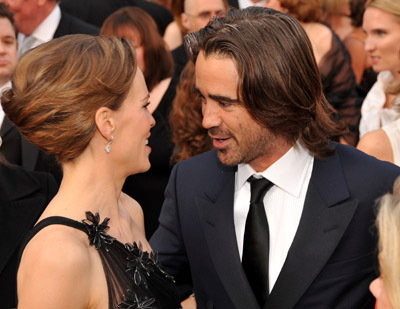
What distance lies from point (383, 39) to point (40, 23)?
9.16 feet

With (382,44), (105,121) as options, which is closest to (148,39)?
(382,44)

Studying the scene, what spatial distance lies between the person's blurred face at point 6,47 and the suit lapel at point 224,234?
79.6 inches

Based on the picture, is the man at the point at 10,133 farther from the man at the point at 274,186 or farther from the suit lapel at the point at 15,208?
the man at the point at 274,186

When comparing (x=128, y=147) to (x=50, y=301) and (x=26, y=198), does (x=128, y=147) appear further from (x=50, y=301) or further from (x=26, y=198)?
(x=26, y=198)

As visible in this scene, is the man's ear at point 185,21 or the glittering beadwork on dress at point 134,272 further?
the man's ear at point 185,21

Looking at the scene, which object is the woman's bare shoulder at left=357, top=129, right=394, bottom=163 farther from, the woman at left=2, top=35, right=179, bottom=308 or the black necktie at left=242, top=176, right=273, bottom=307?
the woman at left=2, top=35, right=179, bottom=308

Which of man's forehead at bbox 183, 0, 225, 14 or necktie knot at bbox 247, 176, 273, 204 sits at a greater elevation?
necktie knot at bbox 247, 176, 273, 204

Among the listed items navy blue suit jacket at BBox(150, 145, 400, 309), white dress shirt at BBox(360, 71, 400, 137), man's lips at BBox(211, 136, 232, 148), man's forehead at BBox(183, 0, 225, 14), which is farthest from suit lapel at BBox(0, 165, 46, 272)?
man's forehead at BBox(183, 0, 225, 14)

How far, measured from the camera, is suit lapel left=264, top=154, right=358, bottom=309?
9.11ft

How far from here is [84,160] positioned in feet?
8.66

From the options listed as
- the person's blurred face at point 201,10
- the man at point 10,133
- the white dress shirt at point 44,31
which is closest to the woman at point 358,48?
the person's blurred face at point 201,10

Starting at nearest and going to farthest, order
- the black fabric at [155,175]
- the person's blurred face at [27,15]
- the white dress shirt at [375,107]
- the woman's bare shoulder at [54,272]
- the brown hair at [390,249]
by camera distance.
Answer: the brown hair at [390,249] → the woman's bare shoulder at [54,272] → the white dress shirt at [375,107] → the black fabric at [155,175] → the person's blurred face at [27,15]

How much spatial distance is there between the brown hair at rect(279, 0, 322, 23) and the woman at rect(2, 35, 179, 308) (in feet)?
9.96

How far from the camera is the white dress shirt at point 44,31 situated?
565cm
